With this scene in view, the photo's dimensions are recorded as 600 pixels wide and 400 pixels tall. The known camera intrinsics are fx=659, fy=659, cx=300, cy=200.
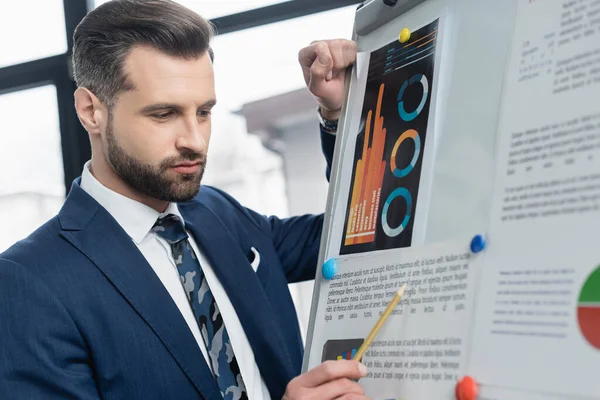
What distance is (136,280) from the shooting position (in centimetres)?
124

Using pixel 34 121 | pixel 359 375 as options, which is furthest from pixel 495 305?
pixel 34 121

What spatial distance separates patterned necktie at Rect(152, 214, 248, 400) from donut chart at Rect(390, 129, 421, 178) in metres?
0.52

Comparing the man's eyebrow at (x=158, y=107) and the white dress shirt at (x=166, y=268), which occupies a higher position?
the man's eyebrow at (x=158, y=107)

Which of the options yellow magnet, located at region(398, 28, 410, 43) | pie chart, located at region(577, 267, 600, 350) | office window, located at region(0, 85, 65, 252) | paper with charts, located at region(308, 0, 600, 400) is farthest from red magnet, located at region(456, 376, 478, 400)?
office window, located at region(0, 85, 65, 252)

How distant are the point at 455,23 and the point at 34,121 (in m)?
1.92

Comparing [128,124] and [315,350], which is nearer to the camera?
[315,350]

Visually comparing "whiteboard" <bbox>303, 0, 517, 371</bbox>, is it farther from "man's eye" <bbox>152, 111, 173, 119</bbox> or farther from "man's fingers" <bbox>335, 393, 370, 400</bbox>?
"man's eye" <bbox>152, 111, 173, 119</bbox>

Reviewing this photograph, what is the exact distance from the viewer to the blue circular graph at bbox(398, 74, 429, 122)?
3.09ft

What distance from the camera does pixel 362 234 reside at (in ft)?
3.30

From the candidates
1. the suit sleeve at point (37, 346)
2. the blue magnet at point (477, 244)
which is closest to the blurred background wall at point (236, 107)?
the suit sleeve at point (37, 346)

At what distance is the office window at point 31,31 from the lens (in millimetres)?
2375

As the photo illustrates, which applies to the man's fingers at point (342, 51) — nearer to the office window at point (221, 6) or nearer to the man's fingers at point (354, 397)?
the man's fingers at point (354, 397)

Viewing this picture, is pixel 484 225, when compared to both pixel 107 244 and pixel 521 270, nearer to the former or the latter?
pixel 521 270

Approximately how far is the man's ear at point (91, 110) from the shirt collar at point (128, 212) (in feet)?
0.39
